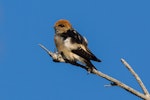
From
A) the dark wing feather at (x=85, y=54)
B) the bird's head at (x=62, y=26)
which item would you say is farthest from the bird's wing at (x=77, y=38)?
the bird's head at (x=62, y=26)

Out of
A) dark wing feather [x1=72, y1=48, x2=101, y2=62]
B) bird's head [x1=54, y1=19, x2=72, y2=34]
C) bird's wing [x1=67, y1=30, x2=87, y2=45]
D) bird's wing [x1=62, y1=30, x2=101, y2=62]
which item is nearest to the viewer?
dark wing feather [x1=72, y1=48, x2=101, y2=62]

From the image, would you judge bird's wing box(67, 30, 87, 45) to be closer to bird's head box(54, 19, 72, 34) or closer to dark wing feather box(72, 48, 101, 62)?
dark wing feather box(72, 48, 101, 62)

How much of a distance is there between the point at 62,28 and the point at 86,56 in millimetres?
880

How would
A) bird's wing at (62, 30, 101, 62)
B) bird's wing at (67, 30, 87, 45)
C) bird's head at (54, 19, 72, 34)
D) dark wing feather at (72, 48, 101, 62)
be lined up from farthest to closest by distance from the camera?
bird's head at (54, 19, 72, 34) < bird's wing at (67, 30, 87, 45) < bird's wing at (62, 30, 101, 62) < dark wing feather at (72, 48, 101, 62)

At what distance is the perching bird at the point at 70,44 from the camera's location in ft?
20.6

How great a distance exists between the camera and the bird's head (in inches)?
271

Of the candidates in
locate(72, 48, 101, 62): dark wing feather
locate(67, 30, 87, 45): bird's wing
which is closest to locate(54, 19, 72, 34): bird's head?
locate(67, 30, 87, 45): bird's wing

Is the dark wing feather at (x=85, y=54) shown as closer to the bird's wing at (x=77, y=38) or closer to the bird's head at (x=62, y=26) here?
the bird's wing at (x=77, y=38)

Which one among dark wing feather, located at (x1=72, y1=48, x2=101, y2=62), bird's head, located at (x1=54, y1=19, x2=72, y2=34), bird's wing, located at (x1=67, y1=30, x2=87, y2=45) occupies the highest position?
bird's head, located at (x1=54, y1=19, x2=72, y2=34)

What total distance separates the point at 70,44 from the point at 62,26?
474 millimetres

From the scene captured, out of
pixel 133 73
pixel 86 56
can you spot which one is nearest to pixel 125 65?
pixel 133 73

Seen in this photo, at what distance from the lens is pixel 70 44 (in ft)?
21.6

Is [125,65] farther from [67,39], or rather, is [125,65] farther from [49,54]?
[67,39]

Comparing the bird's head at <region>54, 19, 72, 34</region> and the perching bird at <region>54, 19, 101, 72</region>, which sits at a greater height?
the bird's head at <region>54, 19, 72, 34</region>
